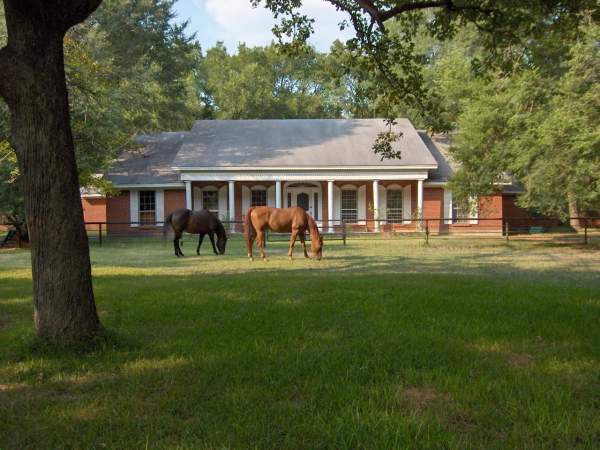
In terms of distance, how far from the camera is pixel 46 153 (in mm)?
4004

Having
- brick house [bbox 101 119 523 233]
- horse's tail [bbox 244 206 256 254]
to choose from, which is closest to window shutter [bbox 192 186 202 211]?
brick house [bbox 101 119 523 233]

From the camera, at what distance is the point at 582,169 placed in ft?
45.8

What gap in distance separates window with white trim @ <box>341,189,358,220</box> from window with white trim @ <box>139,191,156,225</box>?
10460mm

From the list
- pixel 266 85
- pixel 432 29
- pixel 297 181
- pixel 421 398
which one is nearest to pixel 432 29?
pixel 432 29

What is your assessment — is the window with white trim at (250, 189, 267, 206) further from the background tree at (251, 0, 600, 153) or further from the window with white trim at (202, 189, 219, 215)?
the background tree at (251, 0, 600, 153)

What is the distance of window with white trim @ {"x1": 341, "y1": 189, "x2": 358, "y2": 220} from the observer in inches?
1066

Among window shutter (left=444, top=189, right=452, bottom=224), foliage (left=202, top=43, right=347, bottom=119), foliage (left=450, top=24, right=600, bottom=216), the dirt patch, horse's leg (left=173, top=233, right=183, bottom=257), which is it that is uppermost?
foliage (left=202, top=43, right=347, bottom=119)

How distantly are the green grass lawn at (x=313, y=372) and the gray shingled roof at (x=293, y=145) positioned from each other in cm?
1853

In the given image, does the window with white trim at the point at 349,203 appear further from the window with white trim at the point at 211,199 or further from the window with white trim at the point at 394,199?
the window with white trim at the point at 211,199

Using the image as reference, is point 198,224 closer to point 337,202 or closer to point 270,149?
point 270,149

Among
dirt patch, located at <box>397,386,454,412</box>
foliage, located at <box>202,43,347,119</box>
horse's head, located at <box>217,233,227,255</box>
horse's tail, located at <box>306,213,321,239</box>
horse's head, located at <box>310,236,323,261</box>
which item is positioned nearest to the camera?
dirt patch, located at <box>397,386,454,412</box>

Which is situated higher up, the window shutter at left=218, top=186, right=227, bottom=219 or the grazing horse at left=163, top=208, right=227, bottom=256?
the window shutter at left=218, top=186, right=227, bottom=219

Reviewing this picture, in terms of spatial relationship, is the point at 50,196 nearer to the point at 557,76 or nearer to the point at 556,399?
the point at 556,399

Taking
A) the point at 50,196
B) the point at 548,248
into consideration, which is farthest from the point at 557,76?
the point at 50,196
